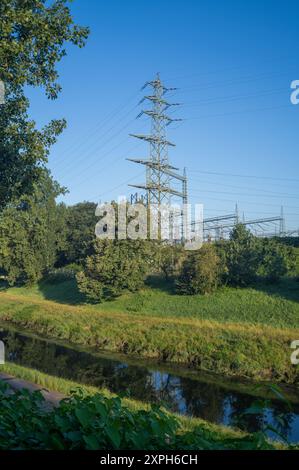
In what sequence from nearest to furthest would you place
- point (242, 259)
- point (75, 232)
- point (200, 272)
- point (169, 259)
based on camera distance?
point (200, 272), point (242, 259), point (169, 259), point (75, 232)

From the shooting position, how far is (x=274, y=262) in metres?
35.9

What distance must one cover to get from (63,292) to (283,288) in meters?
22.8

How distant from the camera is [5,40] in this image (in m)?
9.73

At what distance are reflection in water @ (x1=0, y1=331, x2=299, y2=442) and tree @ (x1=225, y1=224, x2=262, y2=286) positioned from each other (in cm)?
1524

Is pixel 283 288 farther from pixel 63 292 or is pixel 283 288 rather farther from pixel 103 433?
pixel 103 433

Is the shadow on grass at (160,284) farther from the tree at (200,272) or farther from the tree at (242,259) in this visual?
the tree at (242,259)

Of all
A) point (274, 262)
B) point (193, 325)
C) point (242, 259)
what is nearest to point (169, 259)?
point (242, 259)

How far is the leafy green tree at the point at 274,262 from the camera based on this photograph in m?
35.5

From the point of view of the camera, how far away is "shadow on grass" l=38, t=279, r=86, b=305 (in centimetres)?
4244

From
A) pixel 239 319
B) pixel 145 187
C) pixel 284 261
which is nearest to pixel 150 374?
pixel 239 319

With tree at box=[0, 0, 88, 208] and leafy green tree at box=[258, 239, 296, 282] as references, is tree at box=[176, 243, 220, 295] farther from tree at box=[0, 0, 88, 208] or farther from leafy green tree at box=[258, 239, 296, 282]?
tree at box=[0, 0, 88, 208]

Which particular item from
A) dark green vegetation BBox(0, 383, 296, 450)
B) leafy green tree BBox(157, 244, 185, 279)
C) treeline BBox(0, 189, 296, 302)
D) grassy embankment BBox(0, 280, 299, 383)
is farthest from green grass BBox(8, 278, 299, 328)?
dark green vegetation BBox(0, 383, 296, 450)

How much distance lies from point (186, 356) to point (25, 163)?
1447cm

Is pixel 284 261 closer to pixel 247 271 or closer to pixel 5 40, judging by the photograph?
pixel 247 271
